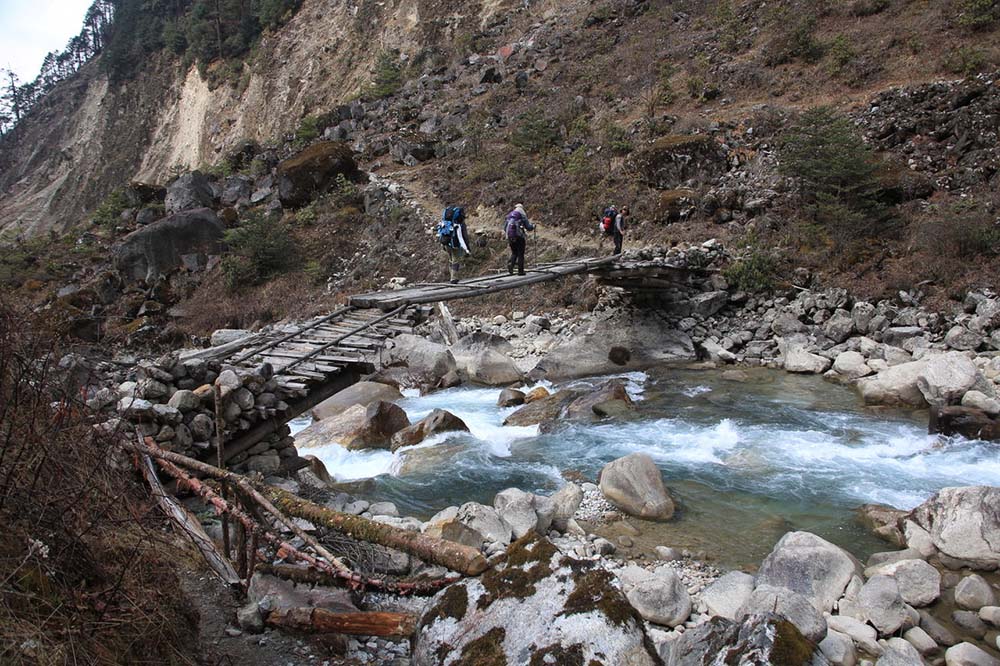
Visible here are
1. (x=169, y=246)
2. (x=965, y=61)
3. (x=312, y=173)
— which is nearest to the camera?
(x=965, y=61)

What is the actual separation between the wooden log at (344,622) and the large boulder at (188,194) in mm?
24767

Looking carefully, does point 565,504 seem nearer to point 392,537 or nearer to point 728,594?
point 728,594

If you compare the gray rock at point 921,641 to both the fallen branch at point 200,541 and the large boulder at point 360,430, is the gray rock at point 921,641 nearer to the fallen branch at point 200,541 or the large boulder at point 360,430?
the fallen branch at point 200,541

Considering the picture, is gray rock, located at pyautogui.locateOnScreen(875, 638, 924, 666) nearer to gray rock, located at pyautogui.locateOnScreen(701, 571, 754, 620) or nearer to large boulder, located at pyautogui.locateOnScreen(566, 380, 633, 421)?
gray rock, located at pyautogui.locateOnScreen(701, 571, 754, 620)

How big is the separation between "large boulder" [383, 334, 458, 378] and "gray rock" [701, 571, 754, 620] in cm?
915

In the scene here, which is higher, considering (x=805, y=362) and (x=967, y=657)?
(x=967, y=657)

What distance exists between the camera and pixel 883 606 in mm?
4168

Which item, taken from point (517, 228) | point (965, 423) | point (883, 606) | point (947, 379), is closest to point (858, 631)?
point (883, 606)

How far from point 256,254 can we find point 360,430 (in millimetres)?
14820

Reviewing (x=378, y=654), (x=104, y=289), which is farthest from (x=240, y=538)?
(x=104, y=289)

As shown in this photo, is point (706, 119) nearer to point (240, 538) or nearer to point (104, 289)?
point (240, 538)

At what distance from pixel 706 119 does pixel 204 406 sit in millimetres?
18527

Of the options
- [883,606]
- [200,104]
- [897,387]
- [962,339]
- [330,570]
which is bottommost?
[962,339]

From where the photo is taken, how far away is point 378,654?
10.7 feet
